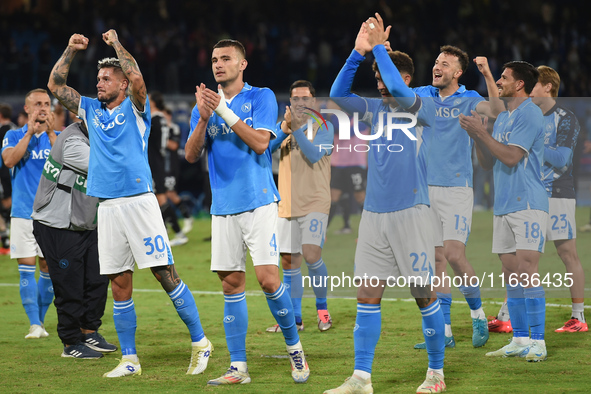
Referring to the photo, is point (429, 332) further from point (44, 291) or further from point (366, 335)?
point (44, 291)

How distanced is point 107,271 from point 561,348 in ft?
12.0

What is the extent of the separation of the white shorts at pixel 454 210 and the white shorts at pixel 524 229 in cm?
31

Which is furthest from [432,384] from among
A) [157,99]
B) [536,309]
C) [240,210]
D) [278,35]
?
[278,35]

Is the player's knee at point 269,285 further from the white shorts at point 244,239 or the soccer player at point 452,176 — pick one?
the soccer player at point 452,176

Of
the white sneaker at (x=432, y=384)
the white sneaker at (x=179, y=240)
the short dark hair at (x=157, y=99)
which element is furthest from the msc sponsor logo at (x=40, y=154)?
the white sneaker at (x=179, y=240)

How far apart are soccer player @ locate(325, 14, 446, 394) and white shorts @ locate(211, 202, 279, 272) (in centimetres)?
71

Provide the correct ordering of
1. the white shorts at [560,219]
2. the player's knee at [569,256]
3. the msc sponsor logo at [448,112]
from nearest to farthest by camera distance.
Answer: the msc sponsor logo at [448,112]
the player's knee at [569,256]
the white shorts at [560,219]

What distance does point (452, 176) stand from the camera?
5.96m

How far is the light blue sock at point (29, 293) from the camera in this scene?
6918mm

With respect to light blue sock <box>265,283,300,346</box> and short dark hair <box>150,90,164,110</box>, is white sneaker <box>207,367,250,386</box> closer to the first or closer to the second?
light blue sock <box>265,283,300,346</box>

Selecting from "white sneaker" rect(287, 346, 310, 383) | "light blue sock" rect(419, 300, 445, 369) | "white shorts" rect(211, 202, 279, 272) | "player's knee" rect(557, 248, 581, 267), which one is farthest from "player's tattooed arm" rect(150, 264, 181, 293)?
"player's knee" rect(557, 248, 581, 267)

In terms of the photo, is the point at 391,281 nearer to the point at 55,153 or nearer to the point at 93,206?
the point at 93,206

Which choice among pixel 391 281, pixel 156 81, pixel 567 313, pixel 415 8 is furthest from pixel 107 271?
pixel 415 8

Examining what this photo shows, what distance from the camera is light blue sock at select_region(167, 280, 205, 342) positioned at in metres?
5.42
